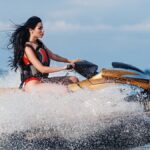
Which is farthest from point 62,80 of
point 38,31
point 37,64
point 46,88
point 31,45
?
point 38,31

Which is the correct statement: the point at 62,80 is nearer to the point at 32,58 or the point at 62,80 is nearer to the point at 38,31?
the point at 32,58

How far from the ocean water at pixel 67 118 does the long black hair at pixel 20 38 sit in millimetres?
573

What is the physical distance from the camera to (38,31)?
7883 millimetres

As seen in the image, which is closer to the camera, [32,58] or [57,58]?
[32,58]

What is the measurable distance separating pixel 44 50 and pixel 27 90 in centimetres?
59

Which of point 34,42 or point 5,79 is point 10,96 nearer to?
point 34,42

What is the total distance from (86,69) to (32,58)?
0.71 meters

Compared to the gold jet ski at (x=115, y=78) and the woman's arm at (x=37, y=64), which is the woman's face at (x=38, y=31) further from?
the gold jet ski at (x=115, y=78)

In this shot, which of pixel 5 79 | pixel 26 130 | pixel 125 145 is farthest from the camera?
pixel 5 79

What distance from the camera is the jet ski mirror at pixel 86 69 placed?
302 inches

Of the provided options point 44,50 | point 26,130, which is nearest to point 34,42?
point 44,50

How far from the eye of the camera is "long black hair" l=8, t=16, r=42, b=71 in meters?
7.89

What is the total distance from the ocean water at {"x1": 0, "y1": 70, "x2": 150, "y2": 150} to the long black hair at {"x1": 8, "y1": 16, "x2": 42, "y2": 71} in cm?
57

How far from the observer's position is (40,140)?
24.4ft
